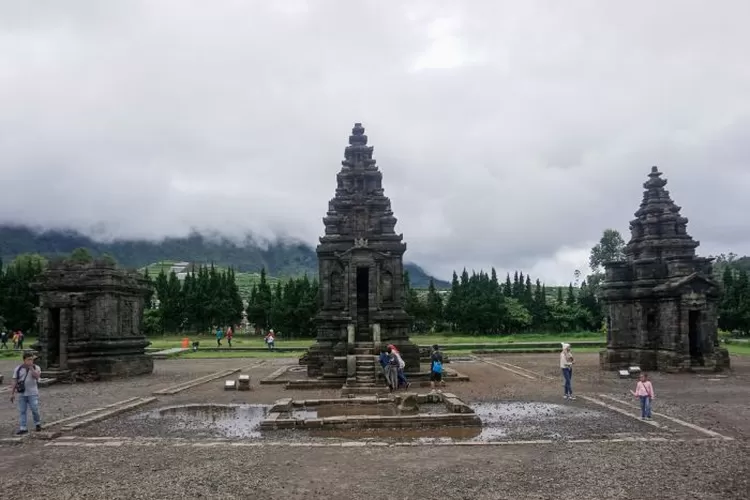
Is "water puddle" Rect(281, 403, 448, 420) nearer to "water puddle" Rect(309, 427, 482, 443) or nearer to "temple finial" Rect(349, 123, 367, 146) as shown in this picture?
"water puddle" Rect(309, 427, 482, 443)

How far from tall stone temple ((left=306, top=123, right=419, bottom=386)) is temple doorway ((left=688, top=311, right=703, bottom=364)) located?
47.2ft

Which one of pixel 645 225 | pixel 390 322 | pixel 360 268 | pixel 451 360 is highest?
pixel 645 225

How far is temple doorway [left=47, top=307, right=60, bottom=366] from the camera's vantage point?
29344 millimetres

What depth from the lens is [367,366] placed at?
2592 cm

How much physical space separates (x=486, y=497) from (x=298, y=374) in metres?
22.1

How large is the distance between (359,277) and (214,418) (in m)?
15.8

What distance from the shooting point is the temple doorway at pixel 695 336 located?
30698 millimetres

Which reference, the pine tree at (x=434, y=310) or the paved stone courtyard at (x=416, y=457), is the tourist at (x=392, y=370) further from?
the pine tree at (x=434, y=310)

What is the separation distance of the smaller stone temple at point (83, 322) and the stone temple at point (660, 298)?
2569cm

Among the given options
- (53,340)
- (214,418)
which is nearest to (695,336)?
(214,418)

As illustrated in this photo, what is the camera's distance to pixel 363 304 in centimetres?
3184

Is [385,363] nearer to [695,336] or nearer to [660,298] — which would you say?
[660,298]

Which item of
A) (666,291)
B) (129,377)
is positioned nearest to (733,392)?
(666,291)

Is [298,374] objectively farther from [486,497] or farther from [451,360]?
[486,497]
